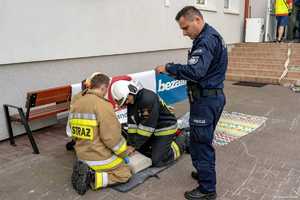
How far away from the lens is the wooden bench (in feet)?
14.9

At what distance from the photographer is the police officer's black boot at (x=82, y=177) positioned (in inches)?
131

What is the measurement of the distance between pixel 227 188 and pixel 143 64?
505 centimetres

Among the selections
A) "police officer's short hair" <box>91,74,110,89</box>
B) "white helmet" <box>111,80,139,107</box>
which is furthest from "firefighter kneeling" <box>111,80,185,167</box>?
"police officer's short hair" <box>91,74,110,89</box>

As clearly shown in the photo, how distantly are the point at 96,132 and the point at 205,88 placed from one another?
47.1 inches

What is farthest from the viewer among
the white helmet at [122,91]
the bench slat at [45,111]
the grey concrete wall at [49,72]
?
the grey concrete wall at [49,72]

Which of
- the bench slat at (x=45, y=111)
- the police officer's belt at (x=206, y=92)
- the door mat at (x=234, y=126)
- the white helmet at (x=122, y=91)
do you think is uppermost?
the police officer's belt at (x=206, y=92)

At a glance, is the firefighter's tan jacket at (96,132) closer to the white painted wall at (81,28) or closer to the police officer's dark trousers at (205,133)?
the police officer's dark trousers at (205,133)

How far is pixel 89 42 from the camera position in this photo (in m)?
6.32

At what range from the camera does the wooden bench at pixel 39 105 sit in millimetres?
4531

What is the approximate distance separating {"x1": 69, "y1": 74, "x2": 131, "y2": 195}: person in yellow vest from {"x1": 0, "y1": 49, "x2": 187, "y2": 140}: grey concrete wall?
2155 mm

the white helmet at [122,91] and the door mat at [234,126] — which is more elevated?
the white helmet at [122,91]

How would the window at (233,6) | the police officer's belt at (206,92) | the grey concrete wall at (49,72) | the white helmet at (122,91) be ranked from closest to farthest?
1. the police officer's belt at (206,92)
2. the white helmet at (122,91)
3. the grey concrete wall at (49,72)
4. the window at (233,6)

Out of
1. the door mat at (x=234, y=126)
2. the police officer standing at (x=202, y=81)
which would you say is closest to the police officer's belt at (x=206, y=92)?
the police officer standing at (x=202, y=81)

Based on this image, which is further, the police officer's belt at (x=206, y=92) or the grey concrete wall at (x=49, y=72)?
the grey concrete wall at (x=49, y=72)
